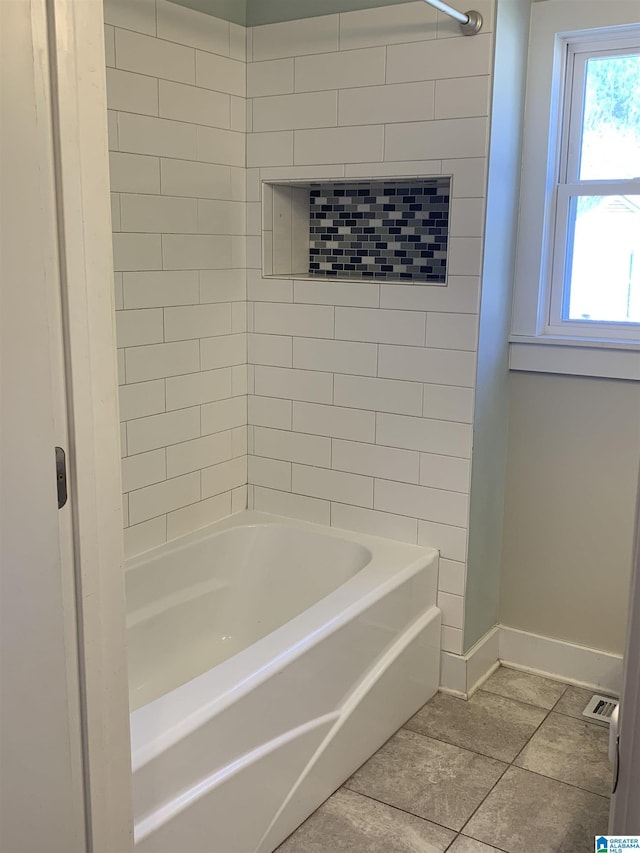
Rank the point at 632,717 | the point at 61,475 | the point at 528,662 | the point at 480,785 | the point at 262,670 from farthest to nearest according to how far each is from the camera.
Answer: the point at 528,662 → the point at 480,785 → the point at 262,670 → the point at 61,475 → the point at 632,717

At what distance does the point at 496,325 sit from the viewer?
2797 millimetres

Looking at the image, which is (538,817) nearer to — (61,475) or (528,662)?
(528,662)

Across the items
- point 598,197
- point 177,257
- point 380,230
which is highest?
point 598,197

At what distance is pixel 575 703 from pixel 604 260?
1504 millimetres

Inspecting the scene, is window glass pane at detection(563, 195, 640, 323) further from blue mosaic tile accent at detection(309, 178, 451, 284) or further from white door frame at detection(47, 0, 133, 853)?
white door frame at detection(47, 0, 133, 853)

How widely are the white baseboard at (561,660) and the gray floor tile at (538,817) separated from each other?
61 centimetres

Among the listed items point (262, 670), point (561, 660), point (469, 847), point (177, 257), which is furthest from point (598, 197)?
point (469, 847)

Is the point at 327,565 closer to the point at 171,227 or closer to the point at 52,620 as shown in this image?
the point at 171,227

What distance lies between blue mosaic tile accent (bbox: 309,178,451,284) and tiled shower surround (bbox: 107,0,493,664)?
215mm

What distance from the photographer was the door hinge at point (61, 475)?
4.06ft

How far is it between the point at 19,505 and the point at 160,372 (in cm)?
161

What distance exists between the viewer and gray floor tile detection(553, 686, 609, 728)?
2.79 metres

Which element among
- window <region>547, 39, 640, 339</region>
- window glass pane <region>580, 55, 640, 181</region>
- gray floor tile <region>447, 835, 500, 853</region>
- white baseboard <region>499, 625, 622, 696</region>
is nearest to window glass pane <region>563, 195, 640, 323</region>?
window <region>547, 39, 640, 339</region>

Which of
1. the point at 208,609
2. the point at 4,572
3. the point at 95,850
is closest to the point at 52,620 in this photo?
the point at 4,572
